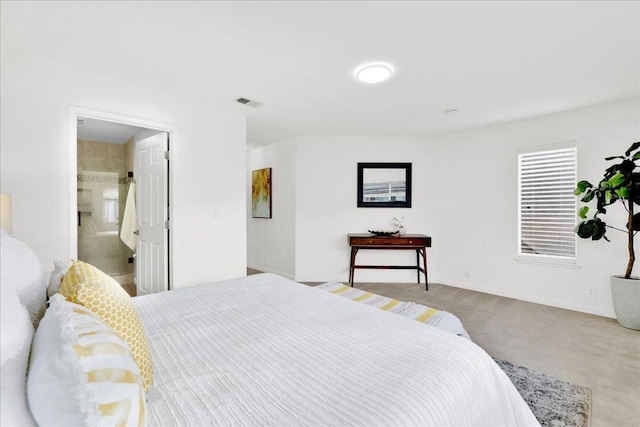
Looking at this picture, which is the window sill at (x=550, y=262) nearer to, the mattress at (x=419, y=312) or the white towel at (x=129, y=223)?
the mattress at (x=419, y=312)

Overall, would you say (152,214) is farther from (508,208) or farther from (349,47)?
(508,208)

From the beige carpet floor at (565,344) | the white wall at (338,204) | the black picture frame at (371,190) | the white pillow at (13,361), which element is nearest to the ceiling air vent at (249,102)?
the white wall at (338,204)

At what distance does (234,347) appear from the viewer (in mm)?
1139

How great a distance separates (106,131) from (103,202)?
3.87 ft

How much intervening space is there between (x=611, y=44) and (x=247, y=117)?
11.2ft

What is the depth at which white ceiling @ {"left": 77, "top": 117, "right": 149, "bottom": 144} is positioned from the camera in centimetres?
379

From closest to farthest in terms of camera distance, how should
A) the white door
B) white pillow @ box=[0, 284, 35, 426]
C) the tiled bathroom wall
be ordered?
1. white pillow @ box=[0, 284, 35, 426]
2. the white door
3. the tiled bathroom wall

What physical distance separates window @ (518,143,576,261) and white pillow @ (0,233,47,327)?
459 cm

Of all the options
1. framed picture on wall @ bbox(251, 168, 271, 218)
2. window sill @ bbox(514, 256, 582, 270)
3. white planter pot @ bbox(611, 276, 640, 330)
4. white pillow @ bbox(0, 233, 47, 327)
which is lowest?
white planter pot @ bbox(611, 276, 640, 330)

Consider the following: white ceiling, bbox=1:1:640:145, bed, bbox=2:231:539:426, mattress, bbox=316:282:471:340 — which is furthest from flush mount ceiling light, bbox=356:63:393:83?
bed, bbox=2:231:539:426

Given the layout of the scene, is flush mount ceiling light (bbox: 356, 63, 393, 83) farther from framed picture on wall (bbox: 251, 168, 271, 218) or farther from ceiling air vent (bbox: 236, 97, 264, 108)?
framed picture on wall (bbox: 251, 168, 271, 218)

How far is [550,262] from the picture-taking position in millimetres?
3602

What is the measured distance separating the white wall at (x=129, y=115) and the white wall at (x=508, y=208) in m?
3.11

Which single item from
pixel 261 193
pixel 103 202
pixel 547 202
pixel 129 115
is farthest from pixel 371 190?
pixel 103 202
